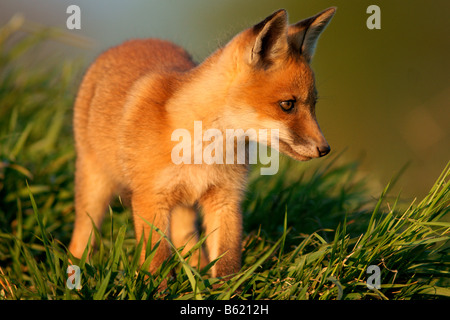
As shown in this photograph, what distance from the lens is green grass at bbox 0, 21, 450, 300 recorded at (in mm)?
2760

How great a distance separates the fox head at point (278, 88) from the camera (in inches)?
119

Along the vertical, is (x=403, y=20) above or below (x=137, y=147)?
above

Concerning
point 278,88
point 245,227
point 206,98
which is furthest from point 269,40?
point 245,227

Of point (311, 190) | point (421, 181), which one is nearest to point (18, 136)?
point (311, 190)

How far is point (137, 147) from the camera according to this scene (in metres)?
3.38

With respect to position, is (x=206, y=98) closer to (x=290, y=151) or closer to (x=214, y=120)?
(x=214, y=120)

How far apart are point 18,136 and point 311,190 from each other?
2684mm

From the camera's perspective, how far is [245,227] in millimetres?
4129

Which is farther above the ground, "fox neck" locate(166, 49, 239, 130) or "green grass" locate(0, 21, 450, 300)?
"fox neck" locate(166, 49, 239, 130)

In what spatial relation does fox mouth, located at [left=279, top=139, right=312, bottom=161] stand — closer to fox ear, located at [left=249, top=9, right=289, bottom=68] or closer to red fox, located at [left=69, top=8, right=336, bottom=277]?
red fox, located at [left=69, top=8, right=336, bottom=277]

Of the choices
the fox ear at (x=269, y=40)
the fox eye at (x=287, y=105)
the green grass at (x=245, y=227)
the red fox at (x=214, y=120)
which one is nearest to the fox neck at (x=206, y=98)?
the red fox at (x=214, y=120)

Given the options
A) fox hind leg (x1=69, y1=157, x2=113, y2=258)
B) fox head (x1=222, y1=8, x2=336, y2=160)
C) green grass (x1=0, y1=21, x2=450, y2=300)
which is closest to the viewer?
green grass (x1=0, y1=21, x2=450, y2=300)

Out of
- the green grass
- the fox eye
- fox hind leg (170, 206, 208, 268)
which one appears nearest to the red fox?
the fox eye

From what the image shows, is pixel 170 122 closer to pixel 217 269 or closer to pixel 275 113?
pixel 275 113
